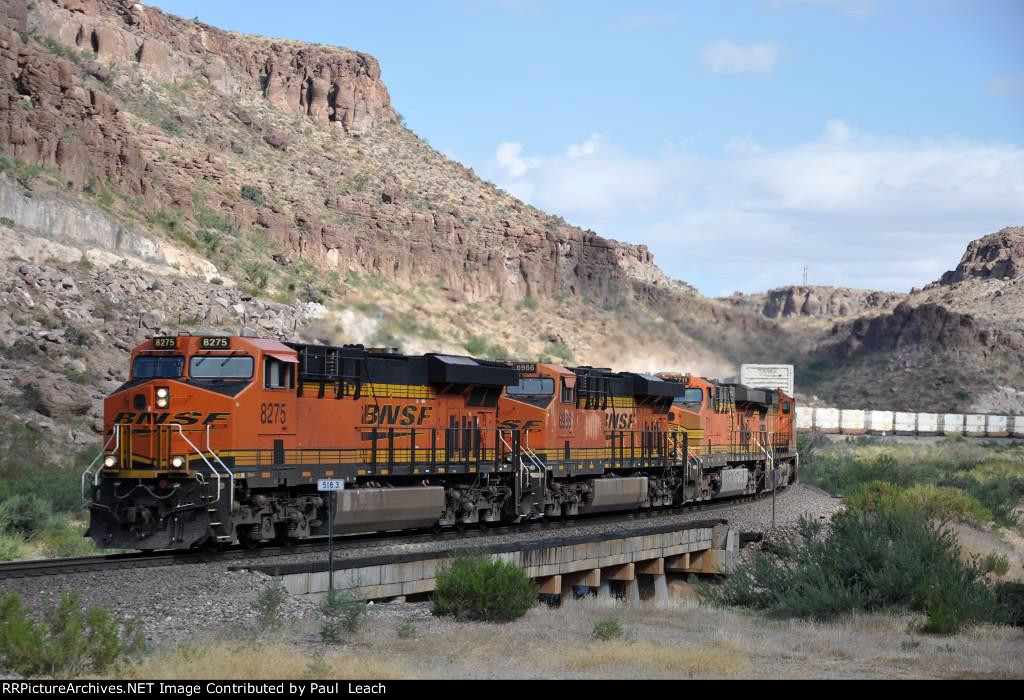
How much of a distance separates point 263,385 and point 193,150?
5633 centimetres

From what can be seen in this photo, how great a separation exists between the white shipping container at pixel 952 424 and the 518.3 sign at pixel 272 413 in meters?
87.4

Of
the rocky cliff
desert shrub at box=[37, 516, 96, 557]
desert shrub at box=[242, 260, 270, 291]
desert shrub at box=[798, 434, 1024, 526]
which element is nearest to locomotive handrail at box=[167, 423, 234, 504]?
desert shrub at box=[37, 516, 96, 557]

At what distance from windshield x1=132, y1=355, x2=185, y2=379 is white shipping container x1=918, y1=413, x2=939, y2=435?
89.8 meters

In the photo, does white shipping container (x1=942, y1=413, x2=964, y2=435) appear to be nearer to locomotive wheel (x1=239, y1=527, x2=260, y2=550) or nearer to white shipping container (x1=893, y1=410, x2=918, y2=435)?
white shipping container (x1=893, y1=410, x2=918, y2=435)

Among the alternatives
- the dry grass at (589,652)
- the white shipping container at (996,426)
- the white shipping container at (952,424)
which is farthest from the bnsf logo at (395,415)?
the white shipping container at (996,426)

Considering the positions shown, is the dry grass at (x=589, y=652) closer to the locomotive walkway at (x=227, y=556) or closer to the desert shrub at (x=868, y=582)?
the desert shrub at (x=868, y=582)

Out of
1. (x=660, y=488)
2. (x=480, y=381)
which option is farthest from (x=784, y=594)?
(x=660, y=488)

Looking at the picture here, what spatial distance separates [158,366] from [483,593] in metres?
6.71

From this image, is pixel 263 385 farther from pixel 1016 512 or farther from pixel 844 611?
pixel 1016 512

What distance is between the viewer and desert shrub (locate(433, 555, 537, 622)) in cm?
1750

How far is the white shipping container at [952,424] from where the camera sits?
322 feet

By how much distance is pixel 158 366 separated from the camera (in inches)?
770

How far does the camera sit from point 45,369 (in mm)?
42844

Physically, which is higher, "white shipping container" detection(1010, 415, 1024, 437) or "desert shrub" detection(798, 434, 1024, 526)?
"white shipping container" detection(1010, 415, 1024, 437)
